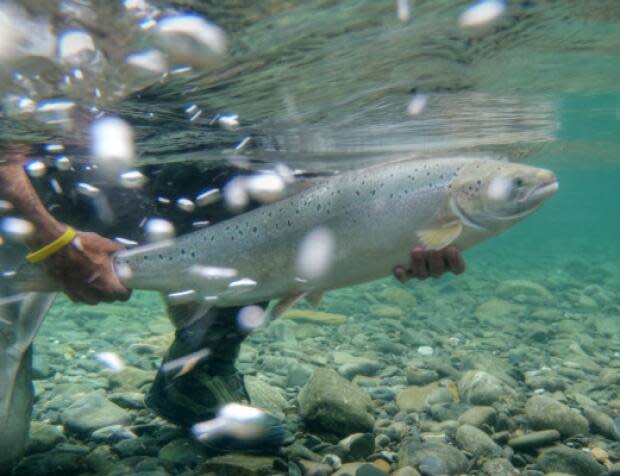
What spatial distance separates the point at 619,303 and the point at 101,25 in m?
15.0

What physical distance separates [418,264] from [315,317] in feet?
22.2

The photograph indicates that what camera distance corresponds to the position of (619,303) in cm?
1441

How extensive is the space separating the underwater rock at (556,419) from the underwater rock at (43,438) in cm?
423

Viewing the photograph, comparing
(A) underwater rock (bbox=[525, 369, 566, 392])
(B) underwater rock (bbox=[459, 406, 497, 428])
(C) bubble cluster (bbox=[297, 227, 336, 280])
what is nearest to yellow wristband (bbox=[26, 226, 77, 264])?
(C) bubble cluster (bbox=[297, 227, 336, 280])

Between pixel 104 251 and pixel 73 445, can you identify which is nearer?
pixel 104 251

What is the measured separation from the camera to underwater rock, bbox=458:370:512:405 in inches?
205

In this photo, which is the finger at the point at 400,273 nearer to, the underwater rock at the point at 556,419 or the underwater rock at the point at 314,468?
the underwater rock at the point at 314,468

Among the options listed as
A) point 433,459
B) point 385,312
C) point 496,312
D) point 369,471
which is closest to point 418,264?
point 433,459

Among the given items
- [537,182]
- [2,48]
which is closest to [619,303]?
[537,182]

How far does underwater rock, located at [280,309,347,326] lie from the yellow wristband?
22.6 ft

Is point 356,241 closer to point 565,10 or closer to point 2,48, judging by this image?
point 2,48

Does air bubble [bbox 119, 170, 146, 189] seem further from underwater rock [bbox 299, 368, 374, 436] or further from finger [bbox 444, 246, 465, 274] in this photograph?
finger [bbox 444, 246, 465, 274]

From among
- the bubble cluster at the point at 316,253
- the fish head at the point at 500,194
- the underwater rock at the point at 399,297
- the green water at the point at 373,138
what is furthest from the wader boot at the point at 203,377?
the underwater rock at the point at 399,297

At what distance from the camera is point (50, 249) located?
3.77 m
